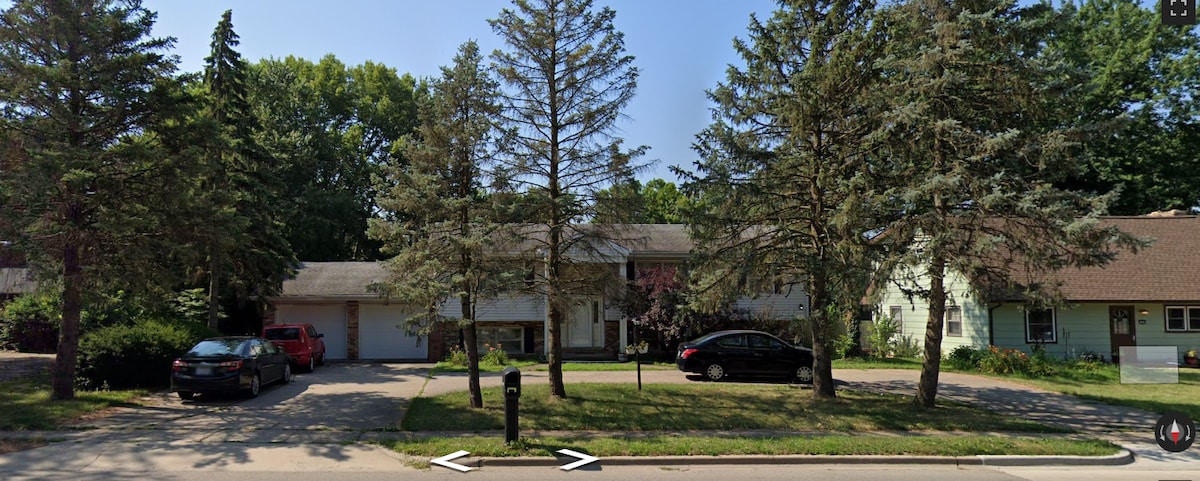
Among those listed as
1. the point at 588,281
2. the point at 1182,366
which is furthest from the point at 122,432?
the point at 1182,366

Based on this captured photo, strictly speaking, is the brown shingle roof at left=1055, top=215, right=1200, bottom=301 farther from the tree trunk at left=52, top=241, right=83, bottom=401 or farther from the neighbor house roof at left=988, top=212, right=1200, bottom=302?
the tree trunk at left=52, top=241, right=83, bottom=401

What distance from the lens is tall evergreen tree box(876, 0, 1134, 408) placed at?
1140cm

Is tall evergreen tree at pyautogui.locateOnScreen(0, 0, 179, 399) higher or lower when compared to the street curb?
higher

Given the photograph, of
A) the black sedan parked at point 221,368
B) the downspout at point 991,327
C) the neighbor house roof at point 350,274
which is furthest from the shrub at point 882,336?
the black sedan parked at point 221,368

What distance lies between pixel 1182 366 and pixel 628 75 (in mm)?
21397

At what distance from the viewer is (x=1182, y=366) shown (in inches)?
848

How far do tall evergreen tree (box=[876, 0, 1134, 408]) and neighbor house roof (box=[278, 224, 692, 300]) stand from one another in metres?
9.91

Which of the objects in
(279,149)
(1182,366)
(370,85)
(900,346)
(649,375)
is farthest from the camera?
(370,85)

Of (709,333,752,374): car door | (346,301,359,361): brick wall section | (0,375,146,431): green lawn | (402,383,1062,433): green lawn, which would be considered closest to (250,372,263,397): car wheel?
(0,375,146,431): green lawn

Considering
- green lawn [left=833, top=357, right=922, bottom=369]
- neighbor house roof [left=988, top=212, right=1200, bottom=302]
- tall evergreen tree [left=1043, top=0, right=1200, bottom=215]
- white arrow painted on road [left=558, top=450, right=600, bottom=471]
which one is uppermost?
tall evergreen tree [left=1043, top=0, right=1200, bottom=215]

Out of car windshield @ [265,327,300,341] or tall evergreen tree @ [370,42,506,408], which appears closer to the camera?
tall evergreen tree @ [370,42,506,408]

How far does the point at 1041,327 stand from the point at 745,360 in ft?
38.9

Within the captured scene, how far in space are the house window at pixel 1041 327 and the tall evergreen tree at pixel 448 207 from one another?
19.1 m

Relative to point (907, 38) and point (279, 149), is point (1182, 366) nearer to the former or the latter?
point (907, 38)
